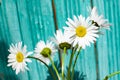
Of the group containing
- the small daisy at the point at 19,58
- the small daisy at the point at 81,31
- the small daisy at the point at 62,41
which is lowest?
the small daisy at the point at 19,58

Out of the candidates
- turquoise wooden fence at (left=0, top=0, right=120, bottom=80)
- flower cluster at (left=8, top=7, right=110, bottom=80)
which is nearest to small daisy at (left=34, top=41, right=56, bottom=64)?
flower cluster at (left=8, top=7, right=110, bottom=80)

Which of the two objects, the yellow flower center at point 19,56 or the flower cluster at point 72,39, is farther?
the yellow flower center at point 19,56

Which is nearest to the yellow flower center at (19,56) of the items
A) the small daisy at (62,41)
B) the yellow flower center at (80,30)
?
the small daisy at (62,41)

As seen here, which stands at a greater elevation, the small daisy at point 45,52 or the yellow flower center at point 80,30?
the yellow flower center at point 80,30

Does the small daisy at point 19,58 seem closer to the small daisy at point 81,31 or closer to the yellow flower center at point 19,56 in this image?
the yellow flower center at point 19,56

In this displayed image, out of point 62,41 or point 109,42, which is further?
point 109,42

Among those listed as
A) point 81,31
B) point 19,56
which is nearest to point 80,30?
point 81,31

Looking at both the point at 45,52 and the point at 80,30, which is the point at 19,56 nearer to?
the point at 45,52
